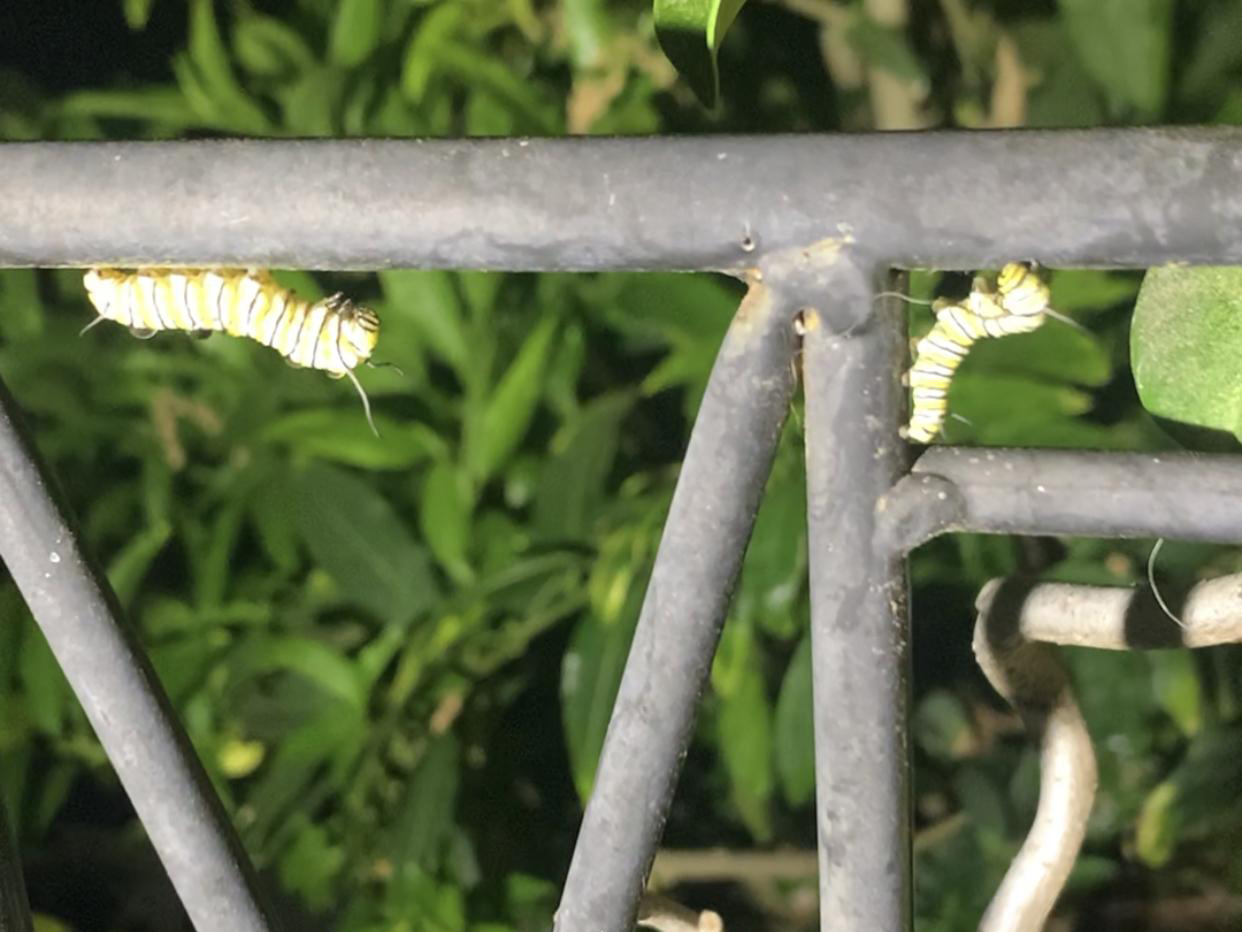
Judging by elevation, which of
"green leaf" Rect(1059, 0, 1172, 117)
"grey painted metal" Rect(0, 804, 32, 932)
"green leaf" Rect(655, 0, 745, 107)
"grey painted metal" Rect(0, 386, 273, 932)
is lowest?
"grey painted metal" Rect(0, 804, 32, 932)

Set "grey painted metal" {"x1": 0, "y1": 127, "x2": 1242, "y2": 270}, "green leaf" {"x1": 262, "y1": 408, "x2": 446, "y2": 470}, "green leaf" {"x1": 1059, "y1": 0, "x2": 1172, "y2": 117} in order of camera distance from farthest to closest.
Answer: "green leaf" {"x1": 262, "y1": 408, "x2": 446, "y2": 470} → "green leaf" {"x1": 1059, "y1": 0, "x2": 1172, "y2": 117} → "grey painted metal" {"x1": 0, "y1": 127, "x2": 1242, "y2": 270}

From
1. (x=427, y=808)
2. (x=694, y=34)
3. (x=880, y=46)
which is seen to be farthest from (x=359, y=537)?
A: (x=694, y=34)

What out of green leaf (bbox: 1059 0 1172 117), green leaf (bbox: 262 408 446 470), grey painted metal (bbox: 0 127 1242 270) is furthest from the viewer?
green leaf (bbox: 262 408 446 470)

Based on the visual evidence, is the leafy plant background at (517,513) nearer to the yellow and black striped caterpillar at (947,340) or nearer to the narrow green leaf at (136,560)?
the narrow green leaf at (136,560)

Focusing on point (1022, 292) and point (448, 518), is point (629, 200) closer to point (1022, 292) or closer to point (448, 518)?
point (1022, 292)

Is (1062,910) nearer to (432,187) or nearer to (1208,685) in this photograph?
(1208,685)

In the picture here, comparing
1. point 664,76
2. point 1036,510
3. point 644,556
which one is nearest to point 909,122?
point 664,76

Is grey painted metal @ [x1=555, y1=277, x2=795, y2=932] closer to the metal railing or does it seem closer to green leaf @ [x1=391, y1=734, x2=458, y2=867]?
the metal railing

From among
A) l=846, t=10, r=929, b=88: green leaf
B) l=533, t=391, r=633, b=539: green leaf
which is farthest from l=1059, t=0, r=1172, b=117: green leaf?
l=533, t=391, r=633, b=539: green leaf
